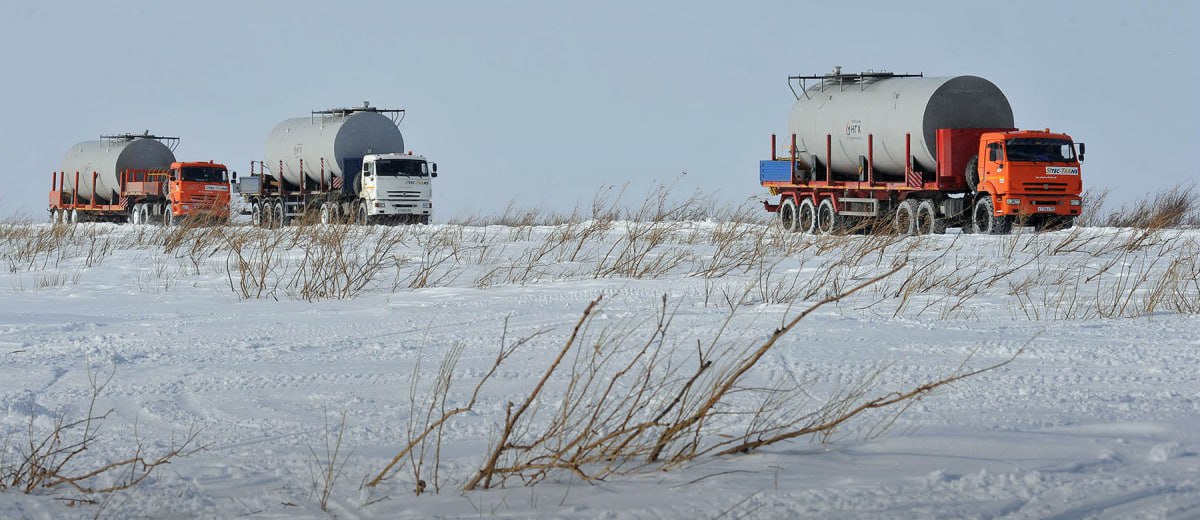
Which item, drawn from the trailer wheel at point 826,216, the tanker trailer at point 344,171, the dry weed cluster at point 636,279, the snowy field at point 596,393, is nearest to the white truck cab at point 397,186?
the tanker trailer at point 344,171

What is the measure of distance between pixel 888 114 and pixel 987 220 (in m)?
2.88

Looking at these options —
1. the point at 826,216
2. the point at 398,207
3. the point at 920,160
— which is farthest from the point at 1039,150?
the point at 398,207

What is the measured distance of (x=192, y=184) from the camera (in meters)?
33.9

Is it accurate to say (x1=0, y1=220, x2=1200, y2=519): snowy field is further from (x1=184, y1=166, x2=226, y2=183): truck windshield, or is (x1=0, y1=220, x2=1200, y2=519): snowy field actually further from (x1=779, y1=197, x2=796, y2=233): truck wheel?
(x1=184, y1=166, x2=226, y2=183): truck windshield

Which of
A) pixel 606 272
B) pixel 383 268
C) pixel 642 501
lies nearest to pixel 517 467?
pixel 642 501

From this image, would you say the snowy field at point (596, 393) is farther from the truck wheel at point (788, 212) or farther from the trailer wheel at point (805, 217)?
the truck wheel at point (788, 212)

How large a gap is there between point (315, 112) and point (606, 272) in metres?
24.2

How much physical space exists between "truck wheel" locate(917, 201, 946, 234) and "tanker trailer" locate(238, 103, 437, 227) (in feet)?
39.9

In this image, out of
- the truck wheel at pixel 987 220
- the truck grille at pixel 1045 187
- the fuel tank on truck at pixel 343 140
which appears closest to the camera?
the truck grille at pixel 1045 187

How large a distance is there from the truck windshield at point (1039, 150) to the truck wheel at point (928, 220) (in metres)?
2.16

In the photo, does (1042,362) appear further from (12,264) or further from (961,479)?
(12,264)

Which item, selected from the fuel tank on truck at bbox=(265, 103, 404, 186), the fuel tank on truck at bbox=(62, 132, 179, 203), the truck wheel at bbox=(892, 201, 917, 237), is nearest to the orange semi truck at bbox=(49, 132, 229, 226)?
the fuel tank on truck at bbox=(62, 132, 179, 203)

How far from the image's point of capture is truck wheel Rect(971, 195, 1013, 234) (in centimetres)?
2062

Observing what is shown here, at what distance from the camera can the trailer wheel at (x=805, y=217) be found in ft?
86.0
